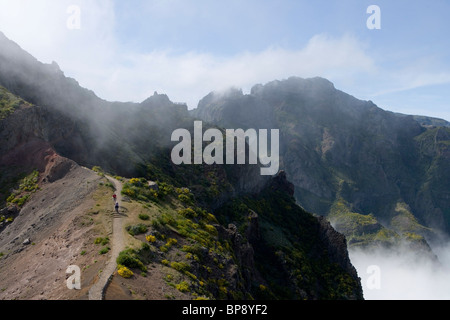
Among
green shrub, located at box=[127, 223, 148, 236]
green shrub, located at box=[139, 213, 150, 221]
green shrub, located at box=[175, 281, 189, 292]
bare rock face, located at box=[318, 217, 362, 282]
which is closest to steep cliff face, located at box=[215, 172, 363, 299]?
bare rock face, located at box=[318, 217, 362, 282]

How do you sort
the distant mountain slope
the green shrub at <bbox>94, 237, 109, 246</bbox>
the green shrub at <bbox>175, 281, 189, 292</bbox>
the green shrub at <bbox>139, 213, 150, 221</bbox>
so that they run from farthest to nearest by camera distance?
the distant mountain slope, the green shrub at <bbox>139, 213, 150, 221</bbox>, the green shrub at <bbox>94, 237, 109, 246</bbox>, the green shrub at <bbox>175, 281, 189, 292</bbox>

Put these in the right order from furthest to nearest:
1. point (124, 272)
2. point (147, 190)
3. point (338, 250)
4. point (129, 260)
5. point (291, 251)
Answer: point (338, 250), point (291, 251), point (147, 190), point (129, 260), point (124, 272)

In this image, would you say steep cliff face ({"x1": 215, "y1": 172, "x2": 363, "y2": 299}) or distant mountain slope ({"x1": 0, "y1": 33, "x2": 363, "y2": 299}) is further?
steep cliff face ({"x1": 215, "y1": 172, "x2": 363, "y2": 299})

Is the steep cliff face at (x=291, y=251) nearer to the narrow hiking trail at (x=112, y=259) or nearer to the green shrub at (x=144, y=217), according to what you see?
the green shrub at (x=144, y=217)

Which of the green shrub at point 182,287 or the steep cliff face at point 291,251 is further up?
the green shrub at point 182,287

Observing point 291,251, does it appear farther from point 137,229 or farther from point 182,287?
point 182,287

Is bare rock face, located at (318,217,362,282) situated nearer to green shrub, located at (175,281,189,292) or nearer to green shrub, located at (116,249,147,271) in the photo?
green shrub, located at (175,281,189,292)

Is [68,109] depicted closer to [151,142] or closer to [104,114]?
[104,114]

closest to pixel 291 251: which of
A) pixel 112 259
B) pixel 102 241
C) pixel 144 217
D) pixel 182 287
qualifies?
pixel 144 217

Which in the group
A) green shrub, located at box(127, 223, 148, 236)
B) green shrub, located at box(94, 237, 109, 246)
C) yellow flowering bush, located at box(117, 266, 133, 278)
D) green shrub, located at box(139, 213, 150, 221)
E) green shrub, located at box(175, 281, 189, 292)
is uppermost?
green shrub, located at box(139, 213, 150, 221)

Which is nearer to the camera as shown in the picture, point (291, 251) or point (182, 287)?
point (182, 287)

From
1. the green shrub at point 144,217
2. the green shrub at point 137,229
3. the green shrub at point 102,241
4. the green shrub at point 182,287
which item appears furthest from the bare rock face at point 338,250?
the green shrub at point 102,241

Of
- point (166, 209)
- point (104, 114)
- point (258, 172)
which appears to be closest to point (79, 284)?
point (166, 209)
